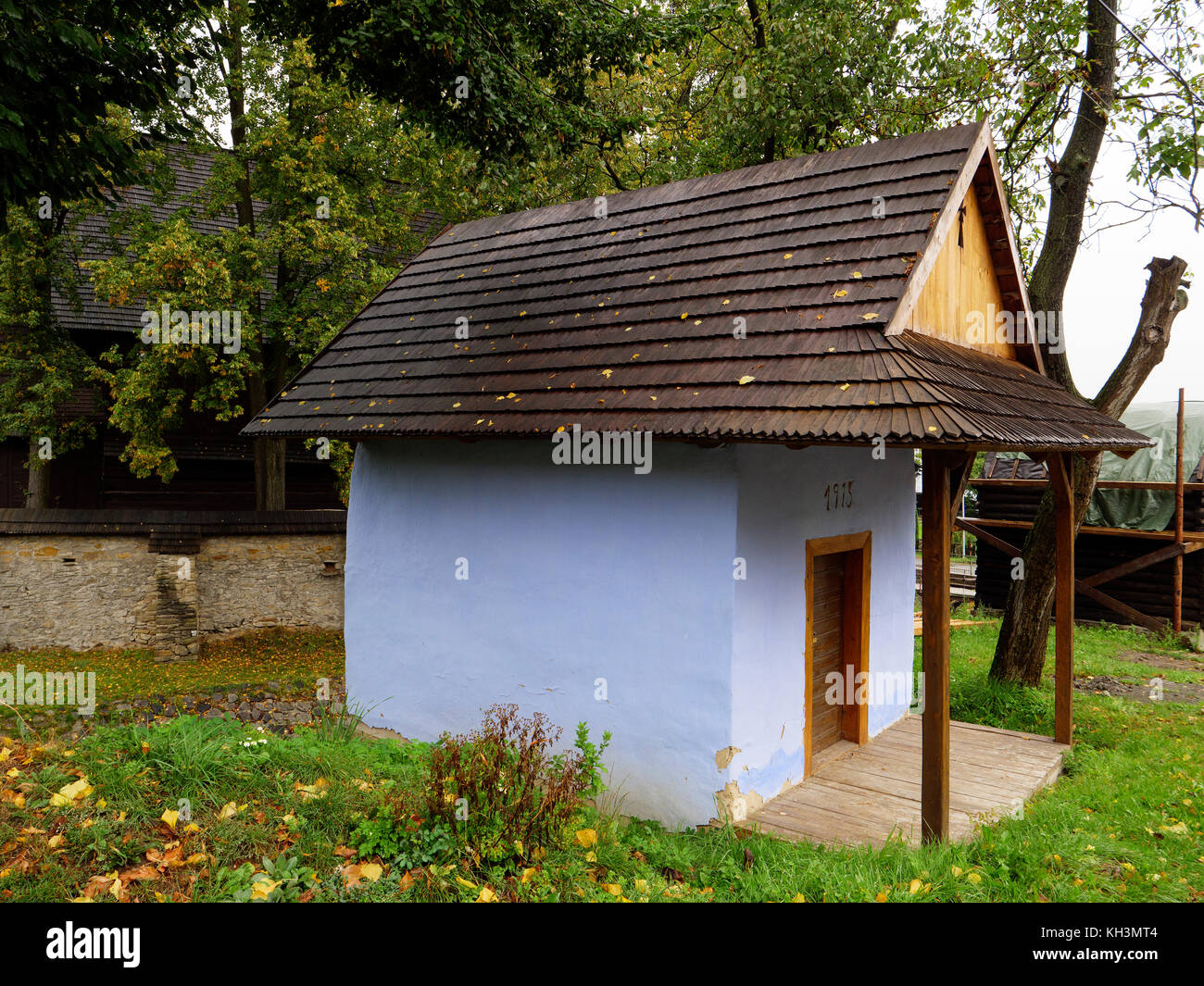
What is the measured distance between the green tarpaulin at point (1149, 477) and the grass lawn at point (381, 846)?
1092 centimetres

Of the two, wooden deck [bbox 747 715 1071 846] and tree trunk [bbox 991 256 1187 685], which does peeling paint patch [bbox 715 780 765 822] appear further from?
tree trunk [bbox 991 256 1187 685]

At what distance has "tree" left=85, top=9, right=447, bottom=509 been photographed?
39.6ft

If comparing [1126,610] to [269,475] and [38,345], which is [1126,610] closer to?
[269,475]

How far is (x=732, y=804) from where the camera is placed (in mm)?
5676

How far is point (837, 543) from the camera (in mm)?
6988

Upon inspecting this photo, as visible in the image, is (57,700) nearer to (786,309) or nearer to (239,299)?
(239,299)

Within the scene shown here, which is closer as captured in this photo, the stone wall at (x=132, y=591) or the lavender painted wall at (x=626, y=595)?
the lavender painted wall at (x=626, y=595)

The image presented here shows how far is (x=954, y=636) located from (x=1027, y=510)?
458 cm

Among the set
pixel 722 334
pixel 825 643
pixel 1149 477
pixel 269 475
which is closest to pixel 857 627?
pixel 825 643

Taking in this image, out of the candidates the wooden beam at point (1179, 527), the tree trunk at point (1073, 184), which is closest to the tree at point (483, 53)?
the tree trunk at point (1073, 184)

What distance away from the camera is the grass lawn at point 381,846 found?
366 centimetres

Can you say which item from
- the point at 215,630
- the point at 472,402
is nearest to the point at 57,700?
the point at 215,630

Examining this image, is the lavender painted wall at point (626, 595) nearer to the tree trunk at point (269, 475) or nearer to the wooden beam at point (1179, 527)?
the tree trunk at point (269, 475)

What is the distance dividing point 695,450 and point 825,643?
2.50 meters
